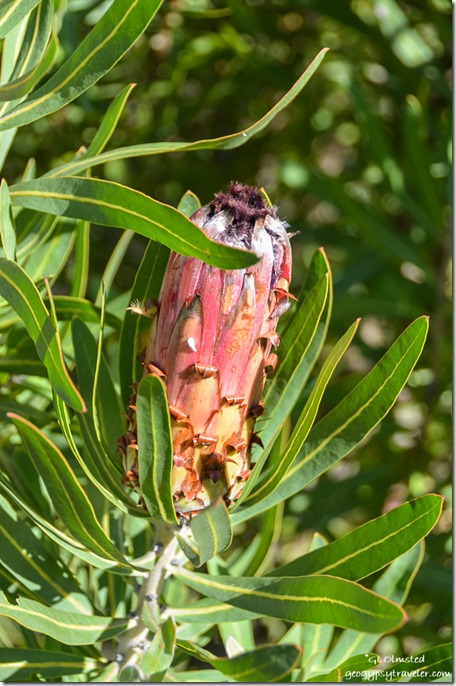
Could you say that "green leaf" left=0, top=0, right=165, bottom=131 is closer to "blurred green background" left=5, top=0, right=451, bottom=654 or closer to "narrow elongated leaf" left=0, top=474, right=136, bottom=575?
"narrow elongated leaf" left=0, top=474, right=136, bottom=575

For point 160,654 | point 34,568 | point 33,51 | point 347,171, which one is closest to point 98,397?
point 34,568

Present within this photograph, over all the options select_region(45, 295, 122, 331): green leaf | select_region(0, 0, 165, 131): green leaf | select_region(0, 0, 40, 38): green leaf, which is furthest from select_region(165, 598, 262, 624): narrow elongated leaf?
select_region(0, 0, 40, 38): green leaf

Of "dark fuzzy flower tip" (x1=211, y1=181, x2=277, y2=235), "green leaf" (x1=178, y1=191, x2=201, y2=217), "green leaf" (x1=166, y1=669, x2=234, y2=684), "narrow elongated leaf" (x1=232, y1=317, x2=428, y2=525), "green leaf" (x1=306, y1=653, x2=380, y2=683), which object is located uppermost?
"dark fuzzy flower tip" (x1=211, y1=181, x2=277, y2=235)

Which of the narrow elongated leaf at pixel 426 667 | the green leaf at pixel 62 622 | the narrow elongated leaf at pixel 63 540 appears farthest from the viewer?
the narrow elongated leaf at pixel 426 667

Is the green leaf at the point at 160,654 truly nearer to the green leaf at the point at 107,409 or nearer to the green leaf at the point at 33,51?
the green leaf at the point at 107,409

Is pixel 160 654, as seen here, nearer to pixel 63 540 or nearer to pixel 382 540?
pixel 63 540

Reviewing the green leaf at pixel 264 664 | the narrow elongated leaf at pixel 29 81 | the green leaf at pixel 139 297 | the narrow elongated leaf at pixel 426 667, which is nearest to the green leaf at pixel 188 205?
the green leaf at pixel 139 297
